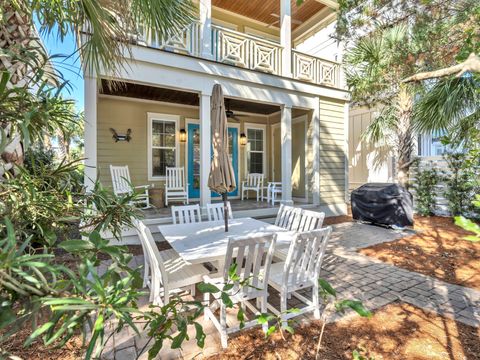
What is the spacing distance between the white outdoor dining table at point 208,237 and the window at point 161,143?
13.2 ft

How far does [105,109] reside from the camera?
652cm

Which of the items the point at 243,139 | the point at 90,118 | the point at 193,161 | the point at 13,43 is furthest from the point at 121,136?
the point at 13,43

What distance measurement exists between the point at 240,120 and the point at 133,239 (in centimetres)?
530

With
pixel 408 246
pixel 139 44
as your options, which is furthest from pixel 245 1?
pixel 408 246

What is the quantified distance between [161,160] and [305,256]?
5844 millimetres

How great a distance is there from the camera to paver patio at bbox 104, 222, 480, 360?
7.25 feet

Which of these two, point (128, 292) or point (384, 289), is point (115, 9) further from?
point (384, 289)

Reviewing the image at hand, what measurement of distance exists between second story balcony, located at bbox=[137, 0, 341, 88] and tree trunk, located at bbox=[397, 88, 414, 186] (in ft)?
6.54

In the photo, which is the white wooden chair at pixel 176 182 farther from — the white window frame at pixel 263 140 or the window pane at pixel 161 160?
the white window frame at pixel 263 140

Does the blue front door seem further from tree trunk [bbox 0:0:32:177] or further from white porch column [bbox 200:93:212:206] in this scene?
tree trunk [bbox 0:0:32:177]

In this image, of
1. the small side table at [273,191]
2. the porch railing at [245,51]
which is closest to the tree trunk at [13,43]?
the porch railing at [245,51]

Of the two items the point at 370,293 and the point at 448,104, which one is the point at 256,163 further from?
the point at 370,293

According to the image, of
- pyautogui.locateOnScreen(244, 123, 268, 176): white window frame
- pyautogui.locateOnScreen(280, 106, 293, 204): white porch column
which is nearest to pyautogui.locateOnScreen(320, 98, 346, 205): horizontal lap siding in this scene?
pyautogui.locateOnScreen(280, 106, 293, 204): white porch column

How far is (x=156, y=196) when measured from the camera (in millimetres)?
6652
